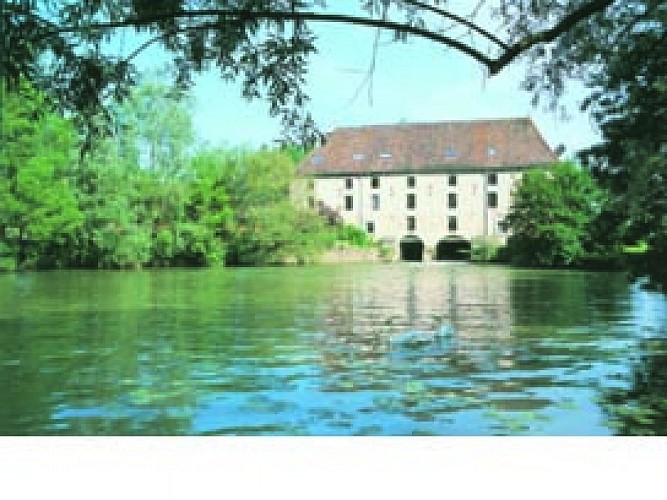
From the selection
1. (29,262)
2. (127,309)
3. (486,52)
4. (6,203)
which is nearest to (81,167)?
(6,203)

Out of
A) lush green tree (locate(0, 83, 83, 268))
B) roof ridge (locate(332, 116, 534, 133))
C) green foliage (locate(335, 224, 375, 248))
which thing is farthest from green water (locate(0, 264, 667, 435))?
roof ridge (locate(332, 116, 534, 133))

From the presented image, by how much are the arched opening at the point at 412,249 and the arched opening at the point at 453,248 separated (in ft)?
0.28

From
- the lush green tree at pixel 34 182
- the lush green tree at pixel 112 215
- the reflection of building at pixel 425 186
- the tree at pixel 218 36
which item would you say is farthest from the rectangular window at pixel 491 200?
the lush green tree at pixel 34 182

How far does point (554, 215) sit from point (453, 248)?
530 millimetres

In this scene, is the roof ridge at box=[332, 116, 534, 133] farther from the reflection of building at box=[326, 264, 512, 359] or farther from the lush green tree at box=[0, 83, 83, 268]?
the lush green tree at box=[0, 83, 83, 268]

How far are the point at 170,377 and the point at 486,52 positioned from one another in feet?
6.35

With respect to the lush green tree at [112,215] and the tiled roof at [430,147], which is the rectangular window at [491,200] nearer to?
the tiled roof at [430,147]

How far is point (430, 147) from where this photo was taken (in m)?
4.46

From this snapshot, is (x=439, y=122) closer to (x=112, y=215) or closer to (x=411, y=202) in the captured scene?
(x=411, y=202)

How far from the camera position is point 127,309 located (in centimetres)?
752

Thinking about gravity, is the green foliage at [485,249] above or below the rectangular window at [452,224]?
below

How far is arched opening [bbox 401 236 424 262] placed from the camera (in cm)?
475

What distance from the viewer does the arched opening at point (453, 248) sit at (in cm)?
474
